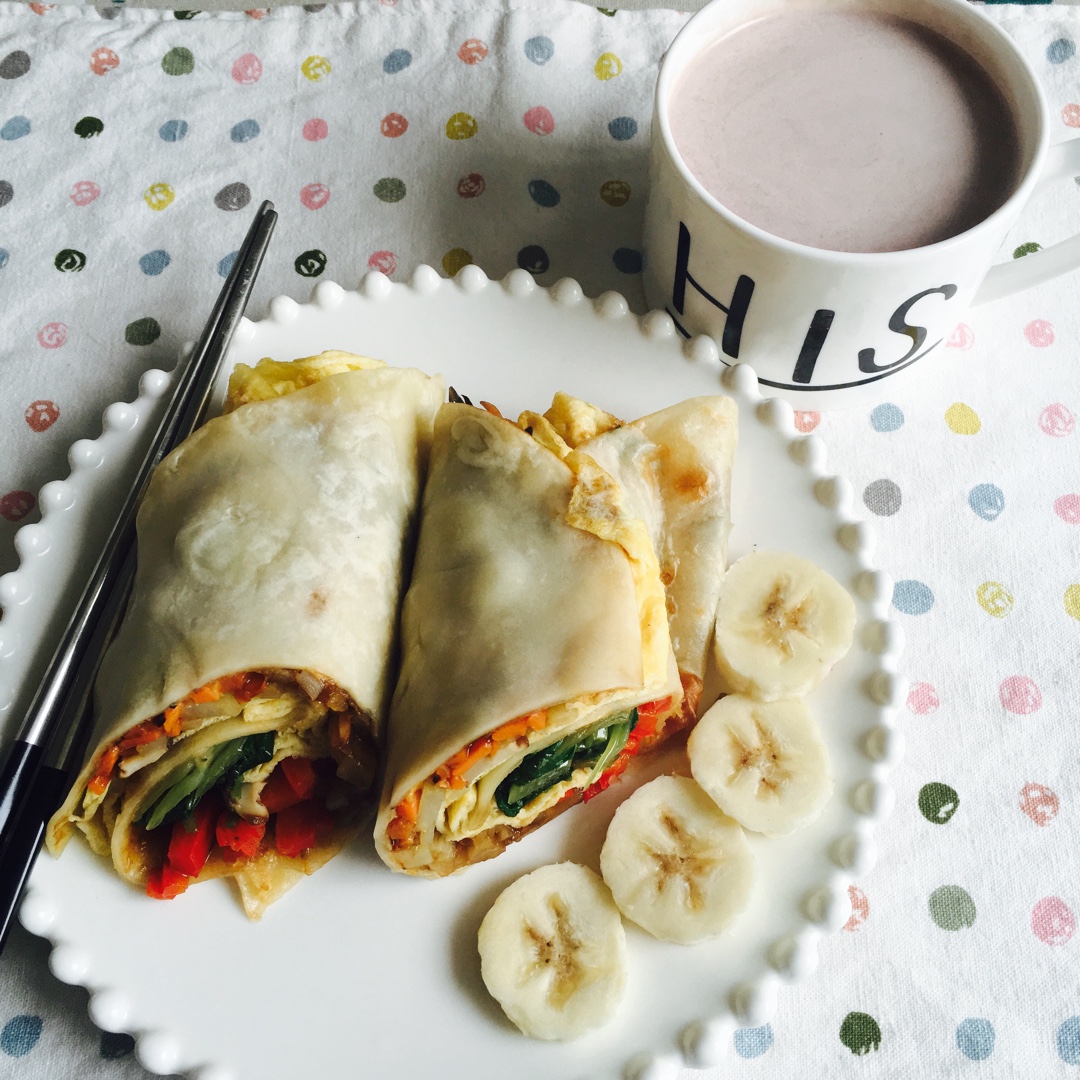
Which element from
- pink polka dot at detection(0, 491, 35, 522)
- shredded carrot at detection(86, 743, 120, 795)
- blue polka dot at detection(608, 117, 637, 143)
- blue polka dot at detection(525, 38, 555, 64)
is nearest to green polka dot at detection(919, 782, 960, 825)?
shredded carrot at detection(86, 743, 120, 795)

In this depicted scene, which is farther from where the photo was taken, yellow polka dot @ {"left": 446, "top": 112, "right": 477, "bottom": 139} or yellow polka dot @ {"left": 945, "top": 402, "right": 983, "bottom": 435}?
yellow polka dot @ {"left": 446, "top": 112, "right": 477, "bottom": 139}

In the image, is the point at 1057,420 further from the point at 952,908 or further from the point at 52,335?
the point at 52,335

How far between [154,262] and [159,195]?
0.53ft

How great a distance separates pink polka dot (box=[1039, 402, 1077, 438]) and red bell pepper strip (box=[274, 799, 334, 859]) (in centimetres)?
133

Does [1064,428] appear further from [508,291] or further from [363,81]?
[363,81]

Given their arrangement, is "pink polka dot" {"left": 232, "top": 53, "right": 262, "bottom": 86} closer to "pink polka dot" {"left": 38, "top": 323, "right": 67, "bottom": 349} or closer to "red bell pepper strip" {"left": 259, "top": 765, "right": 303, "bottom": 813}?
"pink polka dot" {"left": 38, "top": 323, "right": 67, "bottom": 349}

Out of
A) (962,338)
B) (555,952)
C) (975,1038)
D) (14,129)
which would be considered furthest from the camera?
(14,129)

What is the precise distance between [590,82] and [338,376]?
101cm

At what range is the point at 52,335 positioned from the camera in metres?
1.89

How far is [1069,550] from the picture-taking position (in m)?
1.67

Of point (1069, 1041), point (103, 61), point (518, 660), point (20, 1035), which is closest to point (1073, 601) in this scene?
point (1069, 1041)

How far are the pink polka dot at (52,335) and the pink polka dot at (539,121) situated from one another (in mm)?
971

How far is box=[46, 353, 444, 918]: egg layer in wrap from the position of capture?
1295mm

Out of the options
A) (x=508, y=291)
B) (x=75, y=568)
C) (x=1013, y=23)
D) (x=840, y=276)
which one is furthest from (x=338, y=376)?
(x=1013, y=23)
